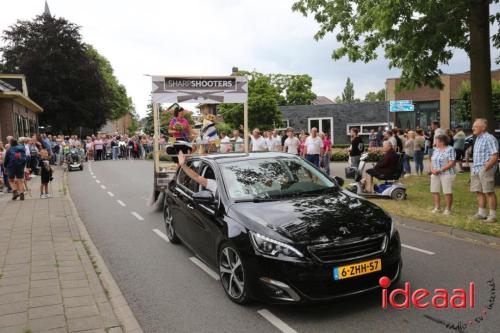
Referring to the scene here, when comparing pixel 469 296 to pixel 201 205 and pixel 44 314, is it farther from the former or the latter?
pixel 44 314

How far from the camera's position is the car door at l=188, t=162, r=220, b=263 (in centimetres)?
522

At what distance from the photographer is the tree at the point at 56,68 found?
1660 inches

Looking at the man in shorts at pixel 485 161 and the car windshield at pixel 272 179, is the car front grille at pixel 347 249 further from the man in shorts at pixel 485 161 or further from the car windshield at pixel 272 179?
the man in shorts at pixel 485 161

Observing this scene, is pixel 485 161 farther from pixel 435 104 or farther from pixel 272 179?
pixel 435 104

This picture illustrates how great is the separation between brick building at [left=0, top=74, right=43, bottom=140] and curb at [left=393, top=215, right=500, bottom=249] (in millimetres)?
24400

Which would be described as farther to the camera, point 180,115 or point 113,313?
point 180,115

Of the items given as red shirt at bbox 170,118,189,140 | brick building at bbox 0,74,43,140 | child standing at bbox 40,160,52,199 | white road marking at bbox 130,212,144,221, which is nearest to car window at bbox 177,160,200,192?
white road marking at bbox 130,212,144,221

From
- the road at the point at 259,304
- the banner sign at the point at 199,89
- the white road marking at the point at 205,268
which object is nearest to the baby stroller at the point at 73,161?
the banner sign at the point at 199,89

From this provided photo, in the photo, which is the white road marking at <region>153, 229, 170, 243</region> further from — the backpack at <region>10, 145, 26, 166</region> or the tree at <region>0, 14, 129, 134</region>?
the tree at <region>0, 14, 129, 134</region>

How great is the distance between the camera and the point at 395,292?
15.3ft

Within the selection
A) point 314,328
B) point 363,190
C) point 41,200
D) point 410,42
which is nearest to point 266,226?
point 314,328

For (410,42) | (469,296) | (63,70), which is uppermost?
(63,70)

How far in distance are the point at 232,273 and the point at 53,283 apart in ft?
7.74

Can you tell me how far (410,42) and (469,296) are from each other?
9.02 meters
